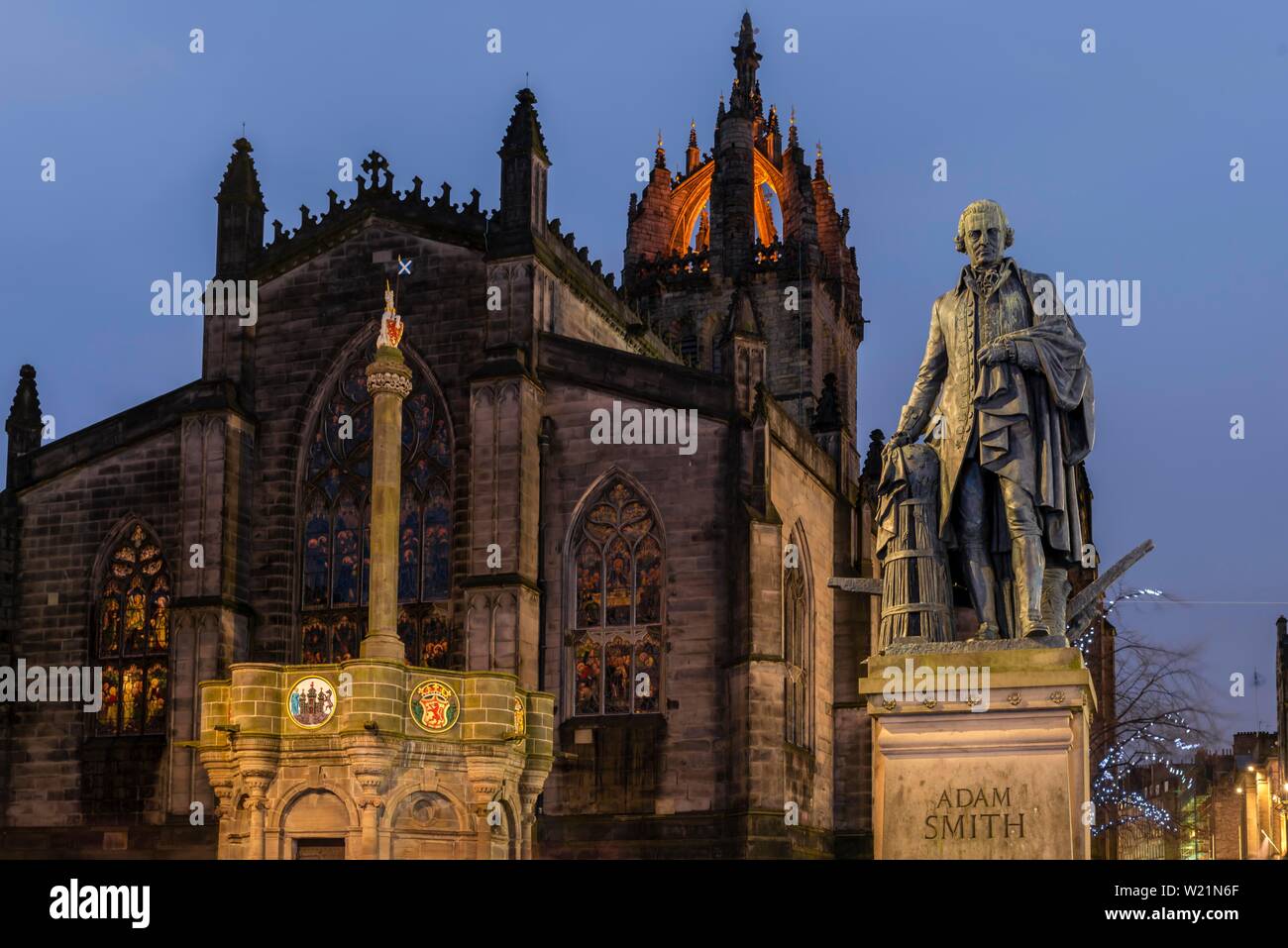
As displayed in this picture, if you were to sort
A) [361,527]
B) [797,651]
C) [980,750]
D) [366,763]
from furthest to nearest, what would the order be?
[361,527], [797,651], [366,763], [980,750]

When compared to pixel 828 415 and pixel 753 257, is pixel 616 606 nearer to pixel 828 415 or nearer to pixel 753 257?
pixel 828 415

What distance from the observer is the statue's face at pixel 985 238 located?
1007 centimetres

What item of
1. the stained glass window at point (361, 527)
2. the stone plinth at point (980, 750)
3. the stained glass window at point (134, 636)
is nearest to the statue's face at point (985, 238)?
the stone plinth at point (980, 750)

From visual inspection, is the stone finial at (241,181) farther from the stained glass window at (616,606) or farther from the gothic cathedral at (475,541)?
the stained glass window at (616,606)

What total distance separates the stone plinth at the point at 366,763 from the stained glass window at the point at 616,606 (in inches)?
285

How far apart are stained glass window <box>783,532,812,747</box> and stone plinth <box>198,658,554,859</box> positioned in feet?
30.0

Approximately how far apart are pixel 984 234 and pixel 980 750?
289cm

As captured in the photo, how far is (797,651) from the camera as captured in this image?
119 ft

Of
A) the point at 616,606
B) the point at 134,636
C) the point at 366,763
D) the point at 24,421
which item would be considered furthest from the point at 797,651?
the point at 24,421

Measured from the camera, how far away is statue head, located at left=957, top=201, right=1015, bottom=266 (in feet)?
33.0

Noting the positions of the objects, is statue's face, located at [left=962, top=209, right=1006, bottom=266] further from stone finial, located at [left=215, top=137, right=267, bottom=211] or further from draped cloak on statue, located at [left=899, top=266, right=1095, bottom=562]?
stone finial, located at [left=215, top=137, right=267, bottom=211]

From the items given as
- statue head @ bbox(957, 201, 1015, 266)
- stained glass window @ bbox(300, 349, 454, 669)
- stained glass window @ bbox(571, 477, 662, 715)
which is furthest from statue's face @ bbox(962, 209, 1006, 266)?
stained glass window @ bbox(300, 349, 454, 669)

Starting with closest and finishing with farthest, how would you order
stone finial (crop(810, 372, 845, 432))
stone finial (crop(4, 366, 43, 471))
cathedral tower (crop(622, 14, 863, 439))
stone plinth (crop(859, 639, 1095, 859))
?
stone plinth (crop(859, 639, 1095, 859)), stone finial (crop(4, 366, 43, 471)), stone finial (crop(810, 372, 845, 432)), cathedral tower (crop(622, 14, 863, 439))
